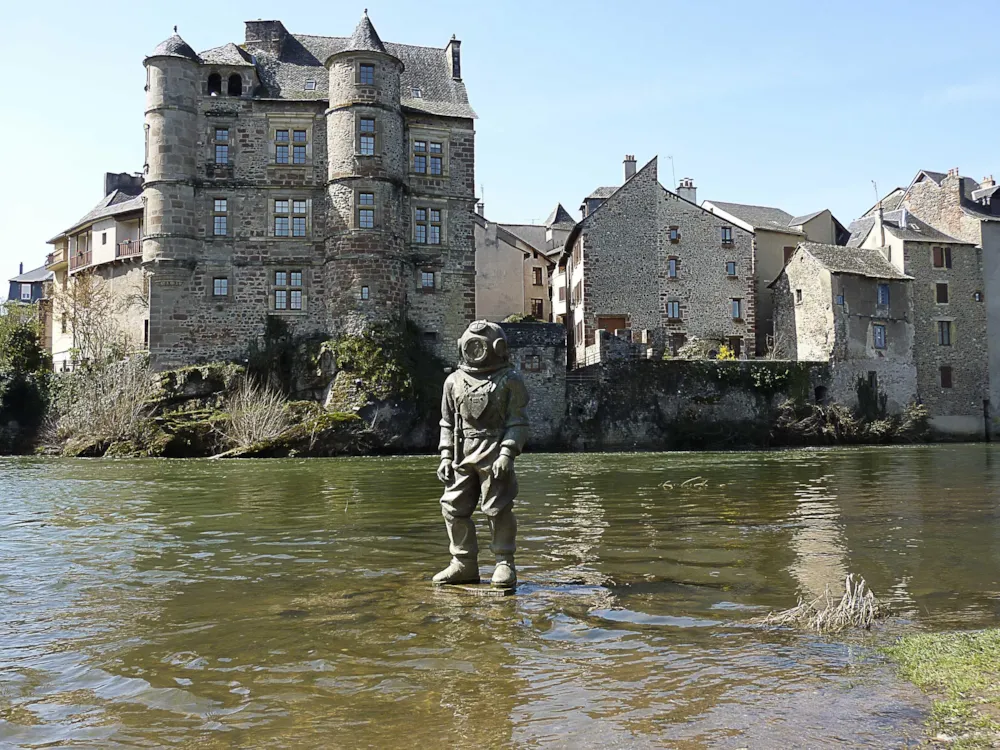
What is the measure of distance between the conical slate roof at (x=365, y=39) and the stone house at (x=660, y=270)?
14.3m

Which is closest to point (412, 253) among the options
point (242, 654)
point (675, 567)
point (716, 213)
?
point (716, 213)

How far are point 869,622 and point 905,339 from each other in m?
47.8

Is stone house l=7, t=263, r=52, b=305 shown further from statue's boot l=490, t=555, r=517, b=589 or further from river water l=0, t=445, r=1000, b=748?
statue's boot l=490, t=555, r=517, b=589

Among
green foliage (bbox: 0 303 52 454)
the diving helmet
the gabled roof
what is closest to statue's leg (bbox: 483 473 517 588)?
the diving helmet

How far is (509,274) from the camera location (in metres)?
58.6

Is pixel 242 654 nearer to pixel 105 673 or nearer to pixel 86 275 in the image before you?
pixel 105 673

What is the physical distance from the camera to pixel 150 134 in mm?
44594

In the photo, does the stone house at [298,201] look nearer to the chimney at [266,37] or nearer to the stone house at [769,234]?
the chimney at [266,37]

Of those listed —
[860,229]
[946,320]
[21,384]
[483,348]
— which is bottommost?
[483,348]

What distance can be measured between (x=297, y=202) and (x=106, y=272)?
1409 centimetres

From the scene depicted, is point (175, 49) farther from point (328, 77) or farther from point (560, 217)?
point (560, 217)

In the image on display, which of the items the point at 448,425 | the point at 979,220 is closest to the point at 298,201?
the point at 979,220

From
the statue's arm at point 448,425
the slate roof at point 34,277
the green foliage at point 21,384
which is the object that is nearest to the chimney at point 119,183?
Result: the green foliage at point 21,384

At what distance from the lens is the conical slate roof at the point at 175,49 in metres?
44.4
